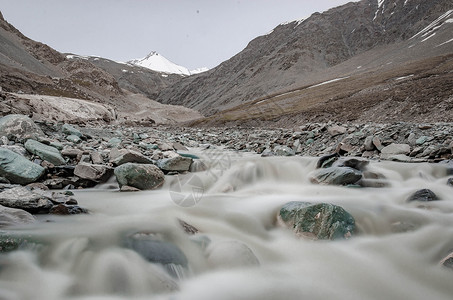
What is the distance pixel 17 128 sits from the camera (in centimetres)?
702

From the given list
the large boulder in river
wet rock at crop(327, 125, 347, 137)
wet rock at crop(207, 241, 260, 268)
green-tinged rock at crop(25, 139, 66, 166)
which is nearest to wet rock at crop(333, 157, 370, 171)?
wet rock at crop(327, 125, 347, 137)

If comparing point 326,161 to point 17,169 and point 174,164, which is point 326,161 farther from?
point 17,169

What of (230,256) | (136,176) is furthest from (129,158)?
(230,256)

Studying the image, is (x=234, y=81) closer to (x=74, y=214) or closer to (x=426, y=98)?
(x=426, y=98)

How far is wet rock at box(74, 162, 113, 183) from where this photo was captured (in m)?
5.43

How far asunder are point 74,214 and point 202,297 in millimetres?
2388

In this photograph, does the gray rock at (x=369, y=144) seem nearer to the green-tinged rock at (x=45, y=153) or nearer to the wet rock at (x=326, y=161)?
the wet rock at (x=326, y=161)

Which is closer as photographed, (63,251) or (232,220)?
(63,251)

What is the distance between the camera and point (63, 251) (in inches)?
107

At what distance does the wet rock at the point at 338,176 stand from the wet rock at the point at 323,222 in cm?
183

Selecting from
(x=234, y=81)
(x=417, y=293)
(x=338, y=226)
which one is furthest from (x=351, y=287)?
(x=234, y=81)

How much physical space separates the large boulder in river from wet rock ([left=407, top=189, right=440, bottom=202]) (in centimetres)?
861

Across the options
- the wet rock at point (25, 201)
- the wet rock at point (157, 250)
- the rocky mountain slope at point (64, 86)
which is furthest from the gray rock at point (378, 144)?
the rocky mountain slope at point (64, 86)

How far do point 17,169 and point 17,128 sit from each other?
3211 mm
